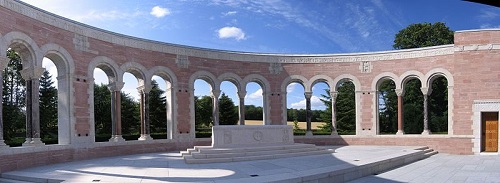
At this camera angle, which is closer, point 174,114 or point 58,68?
point 58,68

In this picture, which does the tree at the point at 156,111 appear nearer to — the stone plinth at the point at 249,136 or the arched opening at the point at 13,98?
the arched opening at the point at 13,98

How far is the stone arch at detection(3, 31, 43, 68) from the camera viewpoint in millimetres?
12703

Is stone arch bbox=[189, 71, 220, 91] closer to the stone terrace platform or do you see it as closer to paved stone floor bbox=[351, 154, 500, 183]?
the stone terrace platform

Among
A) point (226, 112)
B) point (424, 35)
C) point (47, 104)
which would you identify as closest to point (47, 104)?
point (47, 104)

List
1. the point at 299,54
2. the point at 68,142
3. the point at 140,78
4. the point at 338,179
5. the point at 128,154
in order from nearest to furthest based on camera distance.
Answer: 1. the point at 338,179
2. the point at 68,142
3. the point at 128,154
4. the point at 140,78
5. the point at 299,54

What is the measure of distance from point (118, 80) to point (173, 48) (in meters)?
3.73

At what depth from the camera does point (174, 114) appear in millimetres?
19641

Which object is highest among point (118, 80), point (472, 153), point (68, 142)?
point (118, 80)

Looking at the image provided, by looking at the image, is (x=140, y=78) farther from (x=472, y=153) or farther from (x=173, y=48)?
(x=472, y=153)

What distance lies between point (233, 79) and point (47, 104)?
20525 mm

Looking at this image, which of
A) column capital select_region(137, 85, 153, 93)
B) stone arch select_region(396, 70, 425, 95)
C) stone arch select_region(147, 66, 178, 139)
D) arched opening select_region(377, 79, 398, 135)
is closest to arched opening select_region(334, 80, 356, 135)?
arched opening select_region(377, 79, 398, 135)

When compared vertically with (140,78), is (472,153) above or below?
below

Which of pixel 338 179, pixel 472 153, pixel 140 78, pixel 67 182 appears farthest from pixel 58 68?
pixel 472 153

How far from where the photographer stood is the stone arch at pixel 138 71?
17.9 meters
